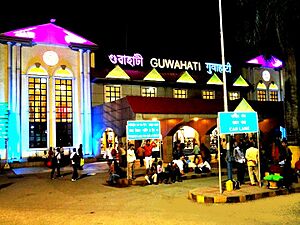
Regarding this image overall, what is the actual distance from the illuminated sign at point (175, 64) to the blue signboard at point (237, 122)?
60.6 feet

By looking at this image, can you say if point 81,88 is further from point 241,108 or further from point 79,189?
point 79,189

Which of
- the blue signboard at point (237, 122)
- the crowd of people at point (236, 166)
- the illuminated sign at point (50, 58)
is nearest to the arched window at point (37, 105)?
the illuminated sign at point (50, 58)

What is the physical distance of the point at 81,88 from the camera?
27422 mm

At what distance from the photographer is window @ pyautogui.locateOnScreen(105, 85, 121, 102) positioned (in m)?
28.6

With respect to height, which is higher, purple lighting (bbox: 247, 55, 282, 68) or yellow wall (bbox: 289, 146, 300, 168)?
purple lighting (bbox: 247, 55, 282, 68)

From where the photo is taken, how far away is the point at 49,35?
26.7 m

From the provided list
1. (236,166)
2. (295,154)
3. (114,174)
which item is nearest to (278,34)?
(295,154)

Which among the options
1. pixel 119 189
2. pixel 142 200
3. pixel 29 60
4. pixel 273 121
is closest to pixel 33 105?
pixel 29 60

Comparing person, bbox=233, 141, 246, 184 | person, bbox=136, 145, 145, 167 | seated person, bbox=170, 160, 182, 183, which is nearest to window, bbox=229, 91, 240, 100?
person, bbox=136, 145, 145, 167

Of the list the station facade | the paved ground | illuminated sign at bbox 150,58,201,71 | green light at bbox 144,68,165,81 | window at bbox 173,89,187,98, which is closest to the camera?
the paved ground

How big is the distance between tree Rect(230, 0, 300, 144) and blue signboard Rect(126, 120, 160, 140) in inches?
244

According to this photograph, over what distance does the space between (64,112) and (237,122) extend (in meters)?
18.2

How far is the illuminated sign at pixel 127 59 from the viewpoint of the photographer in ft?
92.9

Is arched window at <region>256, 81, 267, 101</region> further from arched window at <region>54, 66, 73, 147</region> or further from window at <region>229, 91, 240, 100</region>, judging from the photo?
arched window at <region>54, 66, 73, 147</region>
